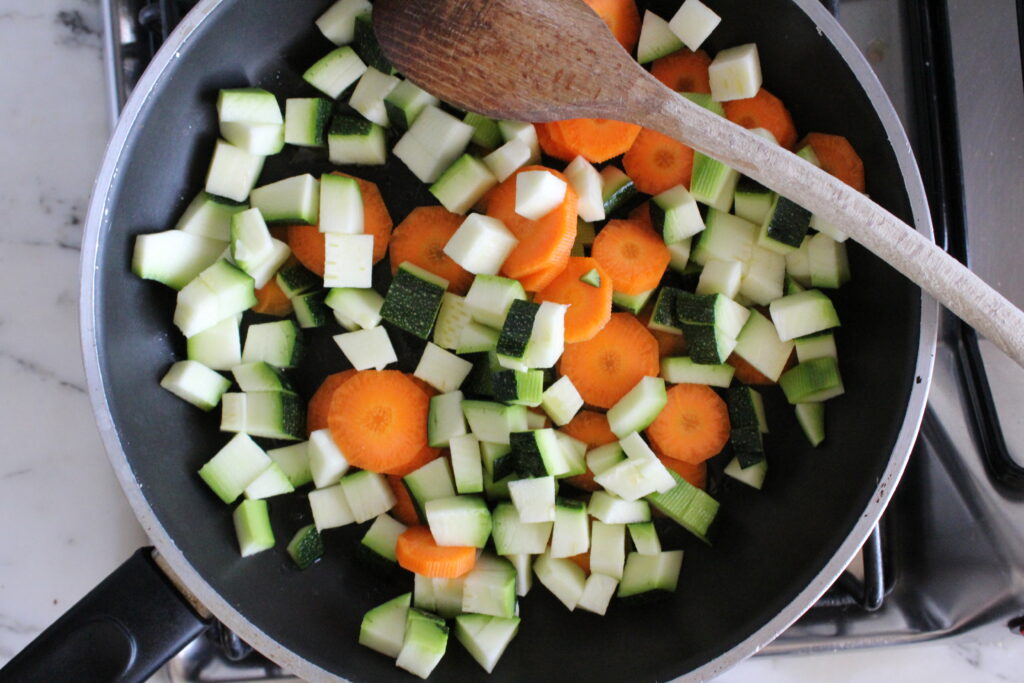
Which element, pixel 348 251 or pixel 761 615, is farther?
pixel 348 251

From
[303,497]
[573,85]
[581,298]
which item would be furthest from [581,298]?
[303,497]

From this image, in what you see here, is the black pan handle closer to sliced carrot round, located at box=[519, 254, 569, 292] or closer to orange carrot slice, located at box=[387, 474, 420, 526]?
orange carrot slice, located at box=[387, 474, 420, 526]

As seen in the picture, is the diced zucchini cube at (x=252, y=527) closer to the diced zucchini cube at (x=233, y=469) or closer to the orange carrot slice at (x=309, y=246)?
the diced zucchini cube at (x=233, y=469)

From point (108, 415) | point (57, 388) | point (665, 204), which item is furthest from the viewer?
point (57, 388)

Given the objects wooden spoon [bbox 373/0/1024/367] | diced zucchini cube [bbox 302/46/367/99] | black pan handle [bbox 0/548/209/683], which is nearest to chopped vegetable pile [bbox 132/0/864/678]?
diced zucchini cube [bbox 302/46/367/99]

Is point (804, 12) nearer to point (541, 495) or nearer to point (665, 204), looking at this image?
point (665, 204)

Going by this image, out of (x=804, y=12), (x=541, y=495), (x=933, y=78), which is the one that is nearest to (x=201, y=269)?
(x=541, y=495)
